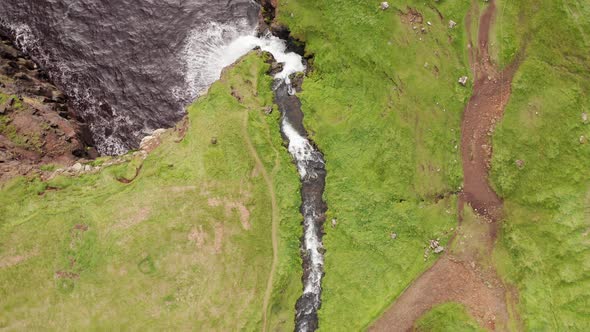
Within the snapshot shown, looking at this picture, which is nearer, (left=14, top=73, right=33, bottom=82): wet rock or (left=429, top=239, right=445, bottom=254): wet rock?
(left=429, top=239, right=445, bottom=254): wet rock

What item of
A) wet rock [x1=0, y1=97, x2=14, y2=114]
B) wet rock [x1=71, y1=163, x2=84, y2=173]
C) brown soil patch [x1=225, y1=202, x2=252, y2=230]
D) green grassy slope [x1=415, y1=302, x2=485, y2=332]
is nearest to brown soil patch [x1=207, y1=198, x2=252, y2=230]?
brown soil patch [x1=225, y1=202, x2=252, y2=230]

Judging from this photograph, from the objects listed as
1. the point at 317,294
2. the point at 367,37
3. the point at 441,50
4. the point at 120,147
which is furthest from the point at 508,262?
the point at 120,147

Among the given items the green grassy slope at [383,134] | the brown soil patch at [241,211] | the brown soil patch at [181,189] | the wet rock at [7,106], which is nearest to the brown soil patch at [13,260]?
the brown soil patch at [181,189]

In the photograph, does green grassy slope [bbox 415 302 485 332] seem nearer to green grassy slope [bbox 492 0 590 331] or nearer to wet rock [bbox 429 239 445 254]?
wet rock [bbox 429 239 445 254]

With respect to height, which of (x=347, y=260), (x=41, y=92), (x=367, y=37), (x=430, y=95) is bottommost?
(x=347, y=260)

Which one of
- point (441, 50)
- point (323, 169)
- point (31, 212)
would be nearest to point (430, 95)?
point (441, 50)

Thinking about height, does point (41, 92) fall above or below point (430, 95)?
below

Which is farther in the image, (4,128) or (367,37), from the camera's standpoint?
(367,37)

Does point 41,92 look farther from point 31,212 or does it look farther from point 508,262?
point 508,262
